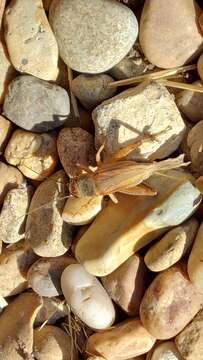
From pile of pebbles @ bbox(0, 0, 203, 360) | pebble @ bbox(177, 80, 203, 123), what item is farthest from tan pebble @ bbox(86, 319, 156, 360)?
pebble @ bbox(177, 80, 203, 123)

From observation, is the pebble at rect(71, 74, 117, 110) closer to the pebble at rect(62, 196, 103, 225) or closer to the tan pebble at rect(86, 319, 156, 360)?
the pebble at rect(62, 196, 103, 225)

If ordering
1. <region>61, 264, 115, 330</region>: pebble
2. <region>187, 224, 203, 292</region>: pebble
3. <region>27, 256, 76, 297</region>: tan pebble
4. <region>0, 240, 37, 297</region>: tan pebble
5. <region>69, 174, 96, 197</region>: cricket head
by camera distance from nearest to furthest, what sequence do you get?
<region>187, 224, 203, 292</region>: pebble
<region>69, 174, 96, 197</region>: cricket head
<region>61, 264, 115, 330</region>: pebble
<region>27, 256, 76, 297</region>: tan pebble
<region>0, 240, 37, 297</region>: tan pebble

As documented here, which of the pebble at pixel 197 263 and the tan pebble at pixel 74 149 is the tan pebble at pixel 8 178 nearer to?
the tan pebble at pixel 74 149

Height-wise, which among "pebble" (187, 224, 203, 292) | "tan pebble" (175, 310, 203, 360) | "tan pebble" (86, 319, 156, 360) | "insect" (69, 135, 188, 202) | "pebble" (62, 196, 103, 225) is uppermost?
"insect" (69, 135, 188, 202)

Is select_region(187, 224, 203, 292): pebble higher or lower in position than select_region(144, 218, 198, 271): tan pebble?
lower

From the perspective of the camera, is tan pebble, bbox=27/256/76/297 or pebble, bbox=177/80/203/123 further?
tan pebble, bbox=27/256/76/297

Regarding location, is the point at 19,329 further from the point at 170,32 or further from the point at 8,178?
the point at 170,32
